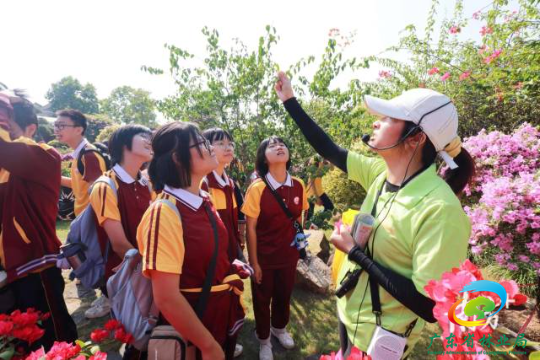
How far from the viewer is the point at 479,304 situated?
0.73 metres

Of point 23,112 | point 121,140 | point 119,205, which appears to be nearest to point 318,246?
point 119,205

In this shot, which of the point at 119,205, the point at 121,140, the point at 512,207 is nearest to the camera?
the point at 119,205

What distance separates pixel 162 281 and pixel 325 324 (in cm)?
293

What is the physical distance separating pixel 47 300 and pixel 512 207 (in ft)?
13.9

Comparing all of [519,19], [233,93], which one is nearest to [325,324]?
[233,93]

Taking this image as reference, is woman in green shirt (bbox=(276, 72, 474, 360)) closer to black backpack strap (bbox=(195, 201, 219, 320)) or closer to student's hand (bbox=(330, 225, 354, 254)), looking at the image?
student's hand (bbox=(330, 225, 354, 254))

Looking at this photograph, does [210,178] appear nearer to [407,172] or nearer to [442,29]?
[407,172]

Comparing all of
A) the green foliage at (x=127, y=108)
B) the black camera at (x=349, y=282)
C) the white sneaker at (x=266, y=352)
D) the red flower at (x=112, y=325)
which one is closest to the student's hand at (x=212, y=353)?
the red flower at (x=112, y=325)

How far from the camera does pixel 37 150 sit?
2.16m

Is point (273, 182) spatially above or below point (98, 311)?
above

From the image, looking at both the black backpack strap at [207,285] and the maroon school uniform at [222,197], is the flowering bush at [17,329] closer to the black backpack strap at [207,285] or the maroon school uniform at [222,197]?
the black backpack strap at [207,285]

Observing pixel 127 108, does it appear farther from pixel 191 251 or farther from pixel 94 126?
pixel 191 251

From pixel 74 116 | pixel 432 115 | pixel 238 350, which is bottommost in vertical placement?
pixel 238 350

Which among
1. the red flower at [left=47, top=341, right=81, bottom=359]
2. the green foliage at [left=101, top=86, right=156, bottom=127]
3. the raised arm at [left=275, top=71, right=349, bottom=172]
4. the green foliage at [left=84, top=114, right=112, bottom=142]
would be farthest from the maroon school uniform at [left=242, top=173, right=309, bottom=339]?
the green foliage at [left=101, top=86, right=156, bottom=127]
